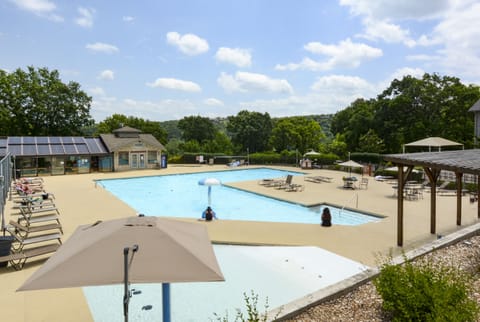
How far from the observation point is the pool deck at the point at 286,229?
17.3 ft

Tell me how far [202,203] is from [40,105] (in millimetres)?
29756

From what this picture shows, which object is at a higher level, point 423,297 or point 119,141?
point 119,141

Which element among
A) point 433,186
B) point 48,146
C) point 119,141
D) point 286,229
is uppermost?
point 119,141

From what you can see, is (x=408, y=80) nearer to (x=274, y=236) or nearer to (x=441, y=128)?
(x=441, y=128)

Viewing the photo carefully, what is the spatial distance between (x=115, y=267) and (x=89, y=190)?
1683 cm

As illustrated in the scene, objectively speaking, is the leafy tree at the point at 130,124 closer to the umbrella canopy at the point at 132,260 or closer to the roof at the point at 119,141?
the roof at the point at 119,141

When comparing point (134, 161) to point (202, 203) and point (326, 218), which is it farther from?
point (326, 218)

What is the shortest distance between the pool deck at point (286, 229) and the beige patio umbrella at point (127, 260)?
255cm

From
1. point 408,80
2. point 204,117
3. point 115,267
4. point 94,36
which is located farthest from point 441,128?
point 204,117

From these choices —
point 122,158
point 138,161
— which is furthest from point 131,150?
point 138,161

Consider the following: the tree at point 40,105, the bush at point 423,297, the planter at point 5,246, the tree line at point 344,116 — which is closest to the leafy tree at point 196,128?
the tree line at point 344,116

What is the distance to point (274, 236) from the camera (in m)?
9.02

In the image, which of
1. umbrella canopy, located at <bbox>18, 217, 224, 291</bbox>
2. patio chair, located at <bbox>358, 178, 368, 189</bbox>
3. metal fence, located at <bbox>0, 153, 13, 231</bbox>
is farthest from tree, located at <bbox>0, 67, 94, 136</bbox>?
umbrella canopy, located at <bbox>18, 217, 224, 291</bbox>

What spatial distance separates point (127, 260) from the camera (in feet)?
8.61
